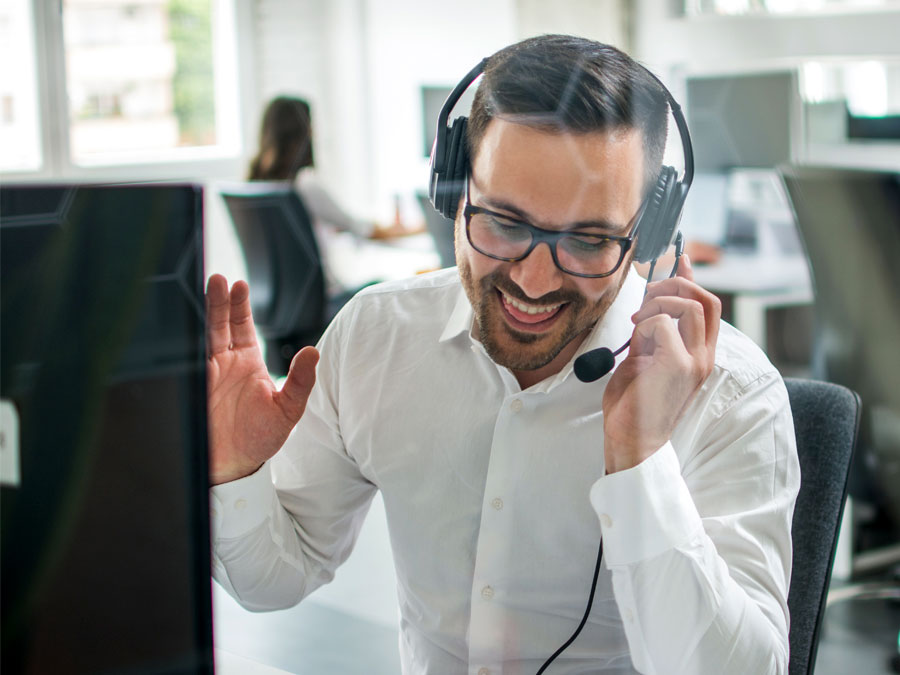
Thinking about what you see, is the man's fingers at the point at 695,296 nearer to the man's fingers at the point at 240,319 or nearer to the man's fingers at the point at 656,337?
the man's fingers at the point at 656,337

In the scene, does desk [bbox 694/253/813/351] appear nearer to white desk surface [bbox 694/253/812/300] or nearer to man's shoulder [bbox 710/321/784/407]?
white desk surface [bbox 694/253/812/300]

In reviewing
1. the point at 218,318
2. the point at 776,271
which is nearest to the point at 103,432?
the point at 218,318

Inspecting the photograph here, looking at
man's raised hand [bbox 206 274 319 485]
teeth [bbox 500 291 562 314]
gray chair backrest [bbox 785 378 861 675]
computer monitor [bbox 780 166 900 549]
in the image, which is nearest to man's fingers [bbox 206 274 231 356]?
man's raised hand [bbox 206 274 319 485]

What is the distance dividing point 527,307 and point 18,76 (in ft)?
1.91

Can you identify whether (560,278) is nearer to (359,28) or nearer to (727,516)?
(727,516)

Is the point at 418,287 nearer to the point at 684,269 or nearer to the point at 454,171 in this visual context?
the point at 454,171

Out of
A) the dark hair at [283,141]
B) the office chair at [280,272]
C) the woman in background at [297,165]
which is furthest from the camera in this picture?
the dark hair at [283,141]

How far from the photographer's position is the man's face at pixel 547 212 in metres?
0.63

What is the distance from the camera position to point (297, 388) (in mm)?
710

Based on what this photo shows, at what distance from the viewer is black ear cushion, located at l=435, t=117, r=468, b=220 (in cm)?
71

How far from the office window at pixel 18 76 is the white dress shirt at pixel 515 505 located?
0.37 meters

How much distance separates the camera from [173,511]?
42 centimetres

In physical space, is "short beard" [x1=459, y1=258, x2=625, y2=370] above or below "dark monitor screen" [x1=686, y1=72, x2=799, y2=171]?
below

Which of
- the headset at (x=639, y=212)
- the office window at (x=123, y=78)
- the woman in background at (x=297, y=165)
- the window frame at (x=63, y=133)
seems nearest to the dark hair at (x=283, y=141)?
the woman in background at (x=297, y=165)
